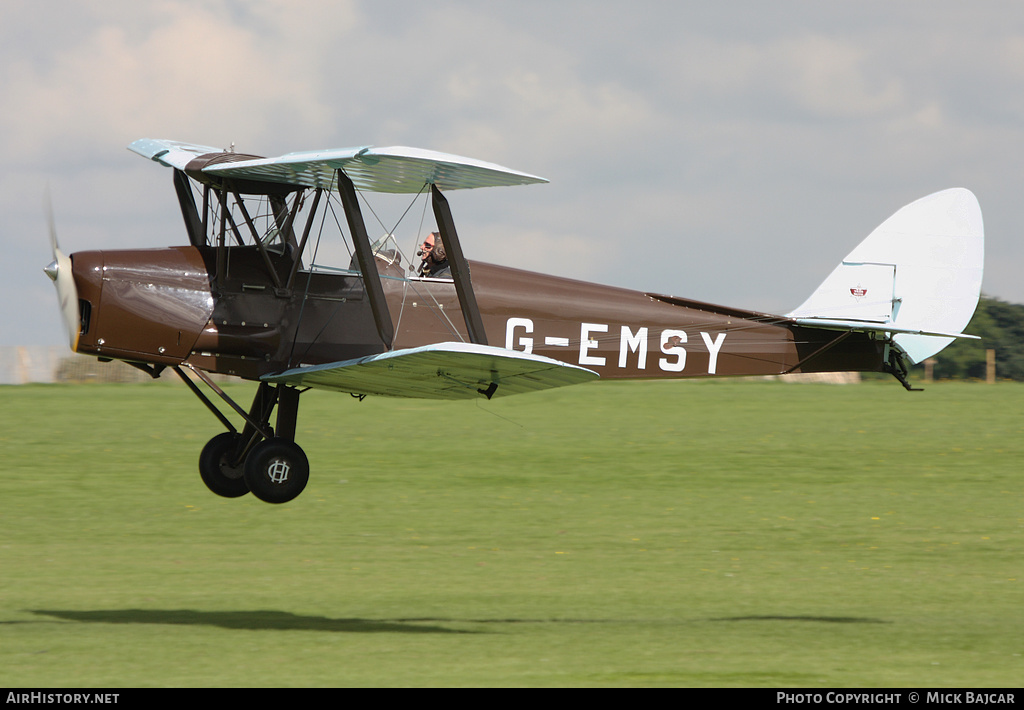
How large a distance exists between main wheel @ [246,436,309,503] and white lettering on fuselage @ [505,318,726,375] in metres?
2.30

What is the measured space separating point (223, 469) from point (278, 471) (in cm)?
125

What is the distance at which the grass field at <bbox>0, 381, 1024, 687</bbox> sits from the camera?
10.7 meters

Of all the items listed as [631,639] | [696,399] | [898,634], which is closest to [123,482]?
[631,639]

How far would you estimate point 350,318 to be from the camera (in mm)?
10945

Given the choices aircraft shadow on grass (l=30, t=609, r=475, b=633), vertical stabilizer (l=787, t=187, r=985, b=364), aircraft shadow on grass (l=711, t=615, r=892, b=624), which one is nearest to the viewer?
aircraft shadow on grass (l=30, t=609, r=475, b=633)

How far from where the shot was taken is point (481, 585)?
14.6 meters

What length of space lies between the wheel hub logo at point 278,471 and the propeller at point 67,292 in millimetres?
1837

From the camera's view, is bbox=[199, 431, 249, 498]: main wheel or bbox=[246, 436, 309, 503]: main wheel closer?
bbox=[246, 436, 309, 503]: main wheel

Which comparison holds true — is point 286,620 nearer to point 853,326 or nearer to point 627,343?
point 627,343

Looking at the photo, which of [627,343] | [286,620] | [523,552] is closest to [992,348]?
[523,552]

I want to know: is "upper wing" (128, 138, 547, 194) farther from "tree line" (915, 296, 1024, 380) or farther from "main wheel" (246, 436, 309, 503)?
"tree line" (915, 296, 1024, 380)

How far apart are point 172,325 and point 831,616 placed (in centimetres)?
725

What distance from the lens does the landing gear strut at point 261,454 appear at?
10.4m

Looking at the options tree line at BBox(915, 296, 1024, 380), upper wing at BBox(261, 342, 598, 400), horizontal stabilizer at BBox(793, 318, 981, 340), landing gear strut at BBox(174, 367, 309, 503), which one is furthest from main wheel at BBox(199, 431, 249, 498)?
tree line at BBox(915, 296, 1024, 380)
